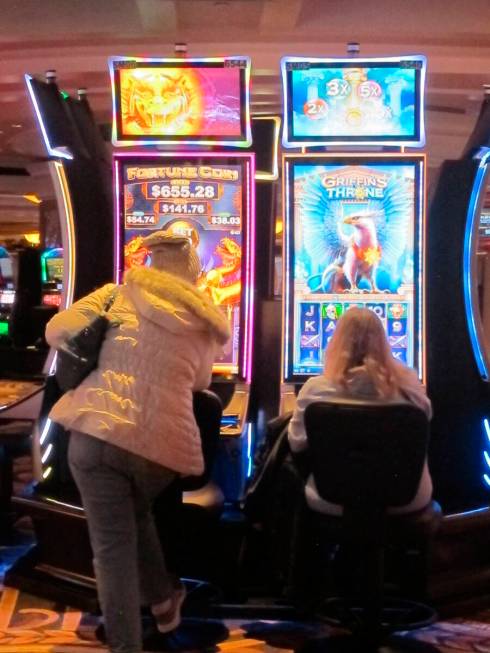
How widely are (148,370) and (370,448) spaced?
72cm

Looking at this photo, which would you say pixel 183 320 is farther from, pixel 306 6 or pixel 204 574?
pixel 306 6

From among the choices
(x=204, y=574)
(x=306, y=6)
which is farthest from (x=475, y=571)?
(x=306, y=6)

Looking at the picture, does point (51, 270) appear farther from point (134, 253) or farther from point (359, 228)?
point (359, 228)

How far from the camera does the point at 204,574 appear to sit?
397cm

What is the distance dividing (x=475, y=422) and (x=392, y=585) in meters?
0.97

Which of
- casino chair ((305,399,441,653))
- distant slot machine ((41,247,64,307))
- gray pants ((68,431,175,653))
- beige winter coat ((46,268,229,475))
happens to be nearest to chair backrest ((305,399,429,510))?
casino chair ((305,399,441,653))

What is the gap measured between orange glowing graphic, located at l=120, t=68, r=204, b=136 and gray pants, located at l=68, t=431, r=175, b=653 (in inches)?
74.0

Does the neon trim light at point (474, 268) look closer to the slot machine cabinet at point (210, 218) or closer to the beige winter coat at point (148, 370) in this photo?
the slot machine cabinet at point (210, 218)

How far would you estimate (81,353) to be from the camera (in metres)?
2.90

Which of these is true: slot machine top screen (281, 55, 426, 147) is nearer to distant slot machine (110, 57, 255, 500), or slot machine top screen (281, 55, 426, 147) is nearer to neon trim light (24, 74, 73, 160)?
distant slot machine (110, 57, 255, 500)

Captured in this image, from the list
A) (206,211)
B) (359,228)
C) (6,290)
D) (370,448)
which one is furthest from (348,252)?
(6,290)

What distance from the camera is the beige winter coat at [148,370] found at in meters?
2.82

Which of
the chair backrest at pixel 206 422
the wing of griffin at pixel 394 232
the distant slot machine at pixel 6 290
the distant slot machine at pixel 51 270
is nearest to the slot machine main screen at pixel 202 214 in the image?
the wing of griffin at pixel 394 232

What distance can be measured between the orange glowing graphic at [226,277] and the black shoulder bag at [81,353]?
52.9 inches
